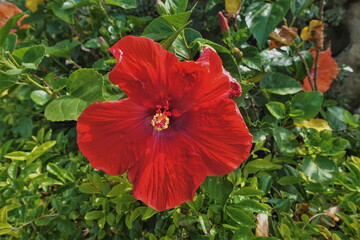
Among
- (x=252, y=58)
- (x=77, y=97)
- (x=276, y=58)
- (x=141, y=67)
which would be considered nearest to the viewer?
(x=141, y=67)

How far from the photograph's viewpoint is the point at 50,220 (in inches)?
39.6

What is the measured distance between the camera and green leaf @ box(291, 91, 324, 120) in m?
1.07

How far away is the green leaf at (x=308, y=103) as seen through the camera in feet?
3.50

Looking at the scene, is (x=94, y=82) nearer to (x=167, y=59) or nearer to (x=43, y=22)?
(x=167, y=59)

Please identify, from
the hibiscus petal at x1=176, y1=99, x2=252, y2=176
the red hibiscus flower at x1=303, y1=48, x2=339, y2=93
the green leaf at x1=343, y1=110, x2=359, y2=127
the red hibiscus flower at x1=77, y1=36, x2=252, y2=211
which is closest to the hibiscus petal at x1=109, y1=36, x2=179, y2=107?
the red hibiscus flower at x1=77, y1=36, x2=252, y2=211

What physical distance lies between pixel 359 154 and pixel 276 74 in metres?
0.76

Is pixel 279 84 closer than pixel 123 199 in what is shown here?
No

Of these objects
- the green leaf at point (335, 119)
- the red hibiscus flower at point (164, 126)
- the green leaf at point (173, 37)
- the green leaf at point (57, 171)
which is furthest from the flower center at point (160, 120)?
the green leaf at point (335, 119)

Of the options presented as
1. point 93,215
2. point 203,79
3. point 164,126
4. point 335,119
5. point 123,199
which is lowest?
point 93,215

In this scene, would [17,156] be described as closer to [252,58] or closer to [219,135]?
[219,135]

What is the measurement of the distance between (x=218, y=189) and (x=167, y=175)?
0.21 meters

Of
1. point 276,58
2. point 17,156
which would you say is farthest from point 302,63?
point 17,156

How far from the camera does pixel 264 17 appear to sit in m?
0.90

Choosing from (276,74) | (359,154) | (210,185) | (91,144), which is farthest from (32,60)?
(359,154)
